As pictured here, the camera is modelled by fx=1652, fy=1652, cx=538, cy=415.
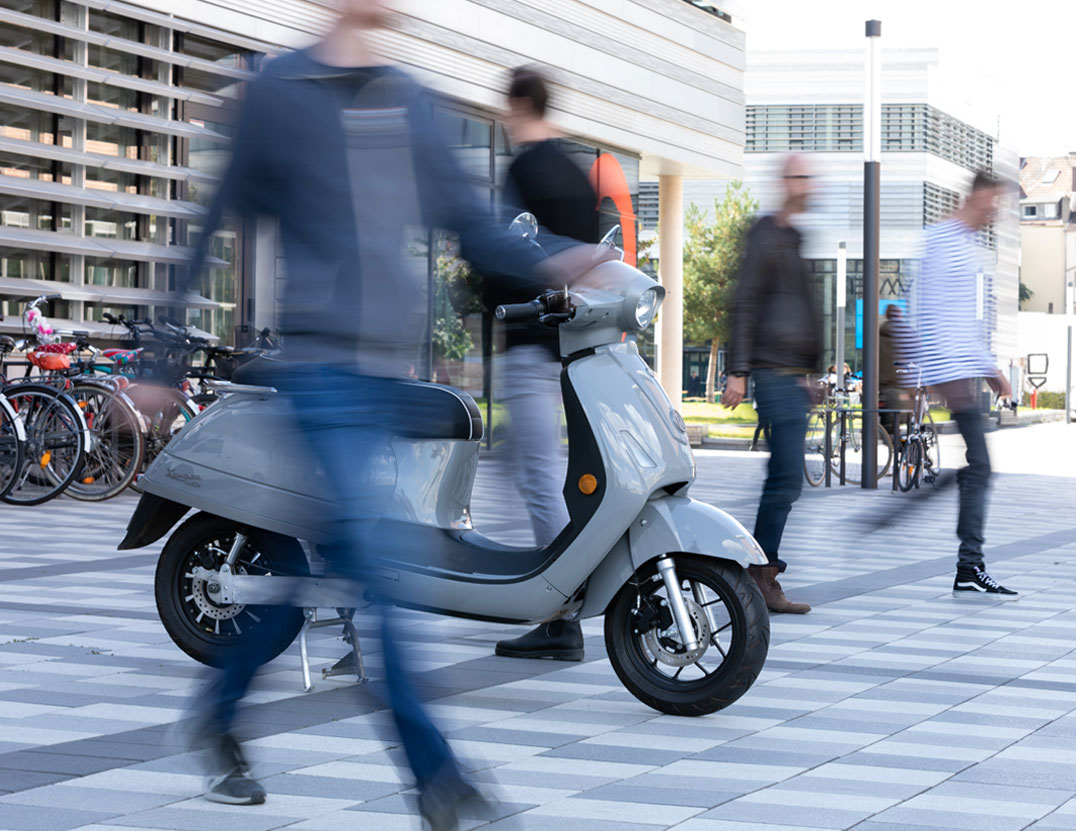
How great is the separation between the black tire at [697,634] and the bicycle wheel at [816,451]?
1158 centimetres

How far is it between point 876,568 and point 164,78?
8.37m

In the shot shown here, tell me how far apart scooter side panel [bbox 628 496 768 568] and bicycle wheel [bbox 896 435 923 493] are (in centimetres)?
1116

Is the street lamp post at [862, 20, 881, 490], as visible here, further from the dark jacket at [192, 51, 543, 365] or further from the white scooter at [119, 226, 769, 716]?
the dark jacket at [192, 51, 543, 365]

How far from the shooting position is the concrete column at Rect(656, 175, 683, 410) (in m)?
26.4

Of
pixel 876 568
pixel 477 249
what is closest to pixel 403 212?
pixel 477 249

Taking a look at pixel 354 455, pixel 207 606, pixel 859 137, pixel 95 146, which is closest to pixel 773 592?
pixel 207 606

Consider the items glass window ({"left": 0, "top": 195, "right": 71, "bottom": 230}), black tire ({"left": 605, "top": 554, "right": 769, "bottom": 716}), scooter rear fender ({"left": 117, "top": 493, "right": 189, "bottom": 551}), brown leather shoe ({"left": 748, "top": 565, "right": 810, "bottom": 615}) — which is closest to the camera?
black tire ({"left": 605, "top": 554, "right": 769, "bottom": 716})

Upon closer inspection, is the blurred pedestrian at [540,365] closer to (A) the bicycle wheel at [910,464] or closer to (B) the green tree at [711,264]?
(A) the bicycle wheel at [910,464]

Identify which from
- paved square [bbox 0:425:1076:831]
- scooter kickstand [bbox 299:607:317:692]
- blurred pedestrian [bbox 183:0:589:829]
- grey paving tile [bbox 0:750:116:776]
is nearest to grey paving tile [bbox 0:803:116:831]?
paved square [bbox 0:425:1076:831]

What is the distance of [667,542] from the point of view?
16.0ft

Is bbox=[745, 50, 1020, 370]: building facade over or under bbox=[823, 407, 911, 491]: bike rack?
over

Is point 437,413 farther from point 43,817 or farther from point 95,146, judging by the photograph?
point 95,146

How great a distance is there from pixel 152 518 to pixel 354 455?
2399 mm

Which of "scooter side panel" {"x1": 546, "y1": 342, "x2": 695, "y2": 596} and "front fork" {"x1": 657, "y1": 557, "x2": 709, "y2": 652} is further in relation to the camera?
"scooter side panel" {"x1": 546, "y1": 342, "x2": 695, "y2": 596}
